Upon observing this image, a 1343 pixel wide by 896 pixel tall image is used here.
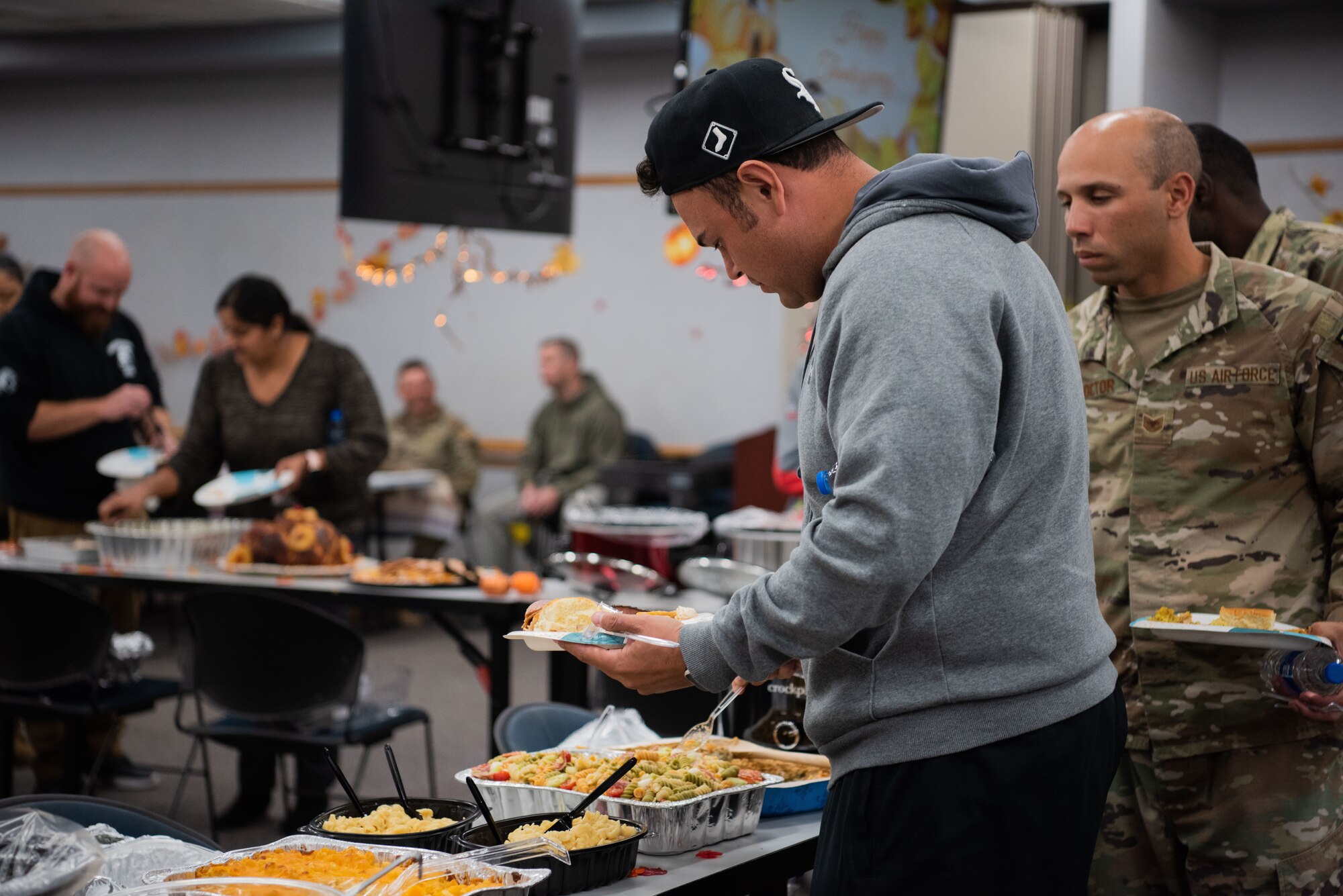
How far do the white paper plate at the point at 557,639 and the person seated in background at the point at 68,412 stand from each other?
3.02m

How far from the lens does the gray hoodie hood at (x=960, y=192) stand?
53.4 inches

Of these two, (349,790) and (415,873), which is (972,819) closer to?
(415,873)

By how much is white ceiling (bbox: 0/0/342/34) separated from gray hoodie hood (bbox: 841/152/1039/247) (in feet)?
23.5

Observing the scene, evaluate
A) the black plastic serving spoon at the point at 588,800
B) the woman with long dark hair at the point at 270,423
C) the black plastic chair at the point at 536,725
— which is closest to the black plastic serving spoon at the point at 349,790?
the black plastic serving spoon at the point at 588,800

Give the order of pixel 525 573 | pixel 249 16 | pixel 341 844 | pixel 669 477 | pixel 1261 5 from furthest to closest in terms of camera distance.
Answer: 1. pixel 249 16
2. pixel 669 477
3. pixel 1261 5
4. pixel 525 573
5. pixel 341 844

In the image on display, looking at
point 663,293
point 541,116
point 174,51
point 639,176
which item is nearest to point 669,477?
point 663,293

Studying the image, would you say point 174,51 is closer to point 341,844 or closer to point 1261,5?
point 1261,5

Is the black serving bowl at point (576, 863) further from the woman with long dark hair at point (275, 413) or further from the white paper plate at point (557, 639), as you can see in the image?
the woman with long dark hair at point (275, 413)

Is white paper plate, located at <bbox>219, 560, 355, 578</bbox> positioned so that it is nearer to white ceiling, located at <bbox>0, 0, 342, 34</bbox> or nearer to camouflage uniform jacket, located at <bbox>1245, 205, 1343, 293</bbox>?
camouflage uniform jacket, located at <bbox>1245, 205, 1343, 293</bbox>

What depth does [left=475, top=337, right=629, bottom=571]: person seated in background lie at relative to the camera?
768cm

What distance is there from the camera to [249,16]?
8.24 meters

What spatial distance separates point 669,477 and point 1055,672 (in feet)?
18.6

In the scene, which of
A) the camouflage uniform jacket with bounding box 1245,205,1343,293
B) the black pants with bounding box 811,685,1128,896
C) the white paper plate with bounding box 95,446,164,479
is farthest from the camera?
the white paper plate with bounding box 95,446,164,479

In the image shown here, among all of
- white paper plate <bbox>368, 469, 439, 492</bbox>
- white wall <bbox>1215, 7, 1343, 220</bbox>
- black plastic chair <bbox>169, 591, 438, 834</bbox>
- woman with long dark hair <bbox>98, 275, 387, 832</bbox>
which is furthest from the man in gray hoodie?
white paper plate <bbox>368, 469, 439, 492</bbox>
